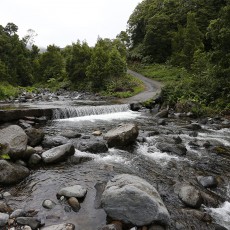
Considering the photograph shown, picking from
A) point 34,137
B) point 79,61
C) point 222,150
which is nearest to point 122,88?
point 79,61

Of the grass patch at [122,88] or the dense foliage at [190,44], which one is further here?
the grass patch at [122,88]

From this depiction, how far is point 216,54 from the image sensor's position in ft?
63.8

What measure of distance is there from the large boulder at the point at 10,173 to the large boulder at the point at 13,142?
71cm

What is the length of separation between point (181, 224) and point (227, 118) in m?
14.7

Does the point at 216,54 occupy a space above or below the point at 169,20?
below

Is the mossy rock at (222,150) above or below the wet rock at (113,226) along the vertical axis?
below

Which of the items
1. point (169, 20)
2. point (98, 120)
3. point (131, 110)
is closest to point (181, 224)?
point (98, 120)

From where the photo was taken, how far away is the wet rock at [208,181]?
8078 mm

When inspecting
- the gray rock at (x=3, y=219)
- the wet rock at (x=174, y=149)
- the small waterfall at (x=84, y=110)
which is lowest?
the small waterfall at (x=84, y=110)

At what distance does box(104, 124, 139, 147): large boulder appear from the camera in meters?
11.7

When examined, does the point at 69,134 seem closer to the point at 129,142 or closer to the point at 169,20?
the point at 129,142

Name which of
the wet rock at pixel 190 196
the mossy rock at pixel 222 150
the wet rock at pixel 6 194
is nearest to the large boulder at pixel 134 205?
the wet rock at pixel 190 196

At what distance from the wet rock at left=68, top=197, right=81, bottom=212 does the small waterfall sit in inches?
499

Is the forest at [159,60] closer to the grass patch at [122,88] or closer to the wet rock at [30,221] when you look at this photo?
the grass patch at [122,88]
